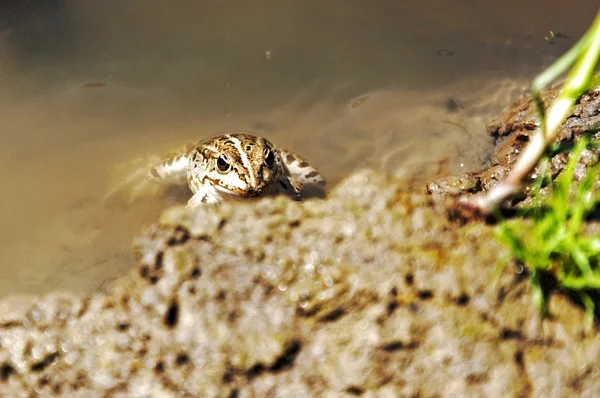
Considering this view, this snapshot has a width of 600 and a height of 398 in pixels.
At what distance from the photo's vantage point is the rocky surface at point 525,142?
435cm

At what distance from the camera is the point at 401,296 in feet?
8.98

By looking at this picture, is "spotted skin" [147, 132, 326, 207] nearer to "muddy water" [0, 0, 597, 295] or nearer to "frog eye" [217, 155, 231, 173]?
"frog eye" [217, 155, 231, 173]

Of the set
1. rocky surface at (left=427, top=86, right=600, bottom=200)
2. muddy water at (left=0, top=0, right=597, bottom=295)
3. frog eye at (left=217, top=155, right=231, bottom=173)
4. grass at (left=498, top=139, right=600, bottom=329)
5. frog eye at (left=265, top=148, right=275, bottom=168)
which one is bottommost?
grass at (left=498, top=139, right=600, bottom=329)

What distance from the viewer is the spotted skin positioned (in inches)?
209

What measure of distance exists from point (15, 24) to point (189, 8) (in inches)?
89.1

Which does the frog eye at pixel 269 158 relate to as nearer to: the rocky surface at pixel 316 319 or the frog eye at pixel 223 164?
the frog eye at pixel 223 164

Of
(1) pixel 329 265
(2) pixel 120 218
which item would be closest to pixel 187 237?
(1) pixel 329 265

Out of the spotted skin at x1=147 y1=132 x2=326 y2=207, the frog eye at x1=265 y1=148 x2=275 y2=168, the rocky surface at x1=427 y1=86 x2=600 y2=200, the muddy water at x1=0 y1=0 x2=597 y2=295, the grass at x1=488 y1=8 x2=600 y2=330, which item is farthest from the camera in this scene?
the muddy water at x1=0 y1=0 x2=597 y2=295

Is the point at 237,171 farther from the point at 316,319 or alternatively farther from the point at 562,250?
the point at 562,250

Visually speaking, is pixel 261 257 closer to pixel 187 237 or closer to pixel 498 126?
pixel 187 237

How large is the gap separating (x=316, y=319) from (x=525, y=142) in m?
3.28

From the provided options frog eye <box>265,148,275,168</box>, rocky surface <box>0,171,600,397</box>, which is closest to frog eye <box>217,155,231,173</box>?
frog eye <box>265,148,275,168</box>

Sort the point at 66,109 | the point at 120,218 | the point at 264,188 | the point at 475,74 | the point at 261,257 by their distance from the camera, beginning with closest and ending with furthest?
the point at 261,257 < the point at 264,188 < the point at 120,218 < the point at 66,109 < the point at 475,74

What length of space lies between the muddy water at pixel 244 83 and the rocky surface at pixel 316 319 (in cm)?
274
